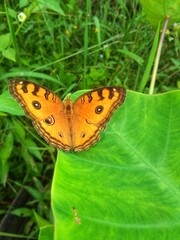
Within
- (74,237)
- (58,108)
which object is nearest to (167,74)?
(58,108)

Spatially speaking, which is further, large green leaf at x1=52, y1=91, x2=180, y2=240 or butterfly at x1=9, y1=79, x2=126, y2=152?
butterfly at x1=9, y1=79, x2=126, y2=152

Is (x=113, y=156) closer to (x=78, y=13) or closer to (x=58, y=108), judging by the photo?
(x=58, y=108)

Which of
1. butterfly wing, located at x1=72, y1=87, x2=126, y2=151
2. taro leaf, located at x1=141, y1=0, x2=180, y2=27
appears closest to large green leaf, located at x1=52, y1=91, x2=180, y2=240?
butterfly wing, located at x1=72, y1=87, x2=126, y2=151

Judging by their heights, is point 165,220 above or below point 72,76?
below

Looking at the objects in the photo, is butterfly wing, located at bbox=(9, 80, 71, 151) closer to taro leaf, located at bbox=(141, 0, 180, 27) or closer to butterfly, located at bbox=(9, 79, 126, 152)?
butterfly, located at bbox=(9, 79, 126, 152)

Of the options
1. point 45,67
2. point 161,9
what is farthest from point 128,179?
point 45,67

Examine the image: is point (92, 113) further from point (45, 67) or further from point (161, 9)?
point (45, 67)

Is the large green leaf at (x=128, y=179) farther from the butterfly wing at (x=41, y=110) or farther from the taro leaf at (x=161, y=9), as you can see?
the taro leaf at (x=161, y=9)
